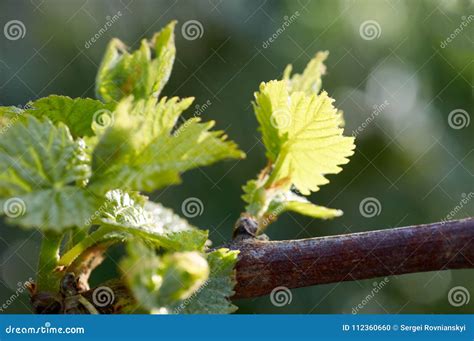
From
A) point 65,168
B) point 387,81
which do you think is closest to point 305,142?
point 65,168

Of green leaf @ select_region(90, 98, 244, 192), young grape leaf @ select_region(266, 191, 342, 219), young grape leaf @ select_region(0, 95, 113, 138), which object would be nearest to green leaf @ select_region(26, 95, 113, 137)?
young grape leaf @ select_region(0, 95, 113, 138)

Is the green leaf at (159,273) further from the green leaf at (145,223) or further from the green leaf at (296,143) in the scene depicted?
the green leaf at (296,143)

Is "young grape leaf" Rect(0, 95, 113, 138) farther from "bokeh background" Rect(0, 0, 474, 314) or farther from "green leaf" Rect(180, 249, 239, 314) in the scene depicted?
"bokeh background" Rect(0, 0, 474, 314)

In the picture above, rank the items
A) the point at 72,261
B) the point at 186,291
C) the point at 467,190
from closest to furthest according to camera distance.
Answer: the point at 186,291, the point at 72,261, the point at 467,190

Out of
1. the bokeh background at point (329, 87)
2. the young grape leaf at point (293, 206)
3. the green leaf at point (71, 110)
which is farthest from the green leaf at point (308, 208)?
the bokeh background at point (329, 87)

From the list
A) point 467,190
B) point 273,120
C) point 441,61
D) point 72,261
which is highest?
point 441,61

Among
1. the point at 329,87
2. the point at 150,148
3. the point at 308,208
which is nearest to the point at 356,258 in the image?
the point at 308,208

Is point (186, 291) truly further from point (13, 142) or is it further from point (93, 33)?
point (93, 33)

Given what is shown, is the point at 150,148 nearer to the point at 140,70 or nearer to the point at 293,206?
the point at 140,70
